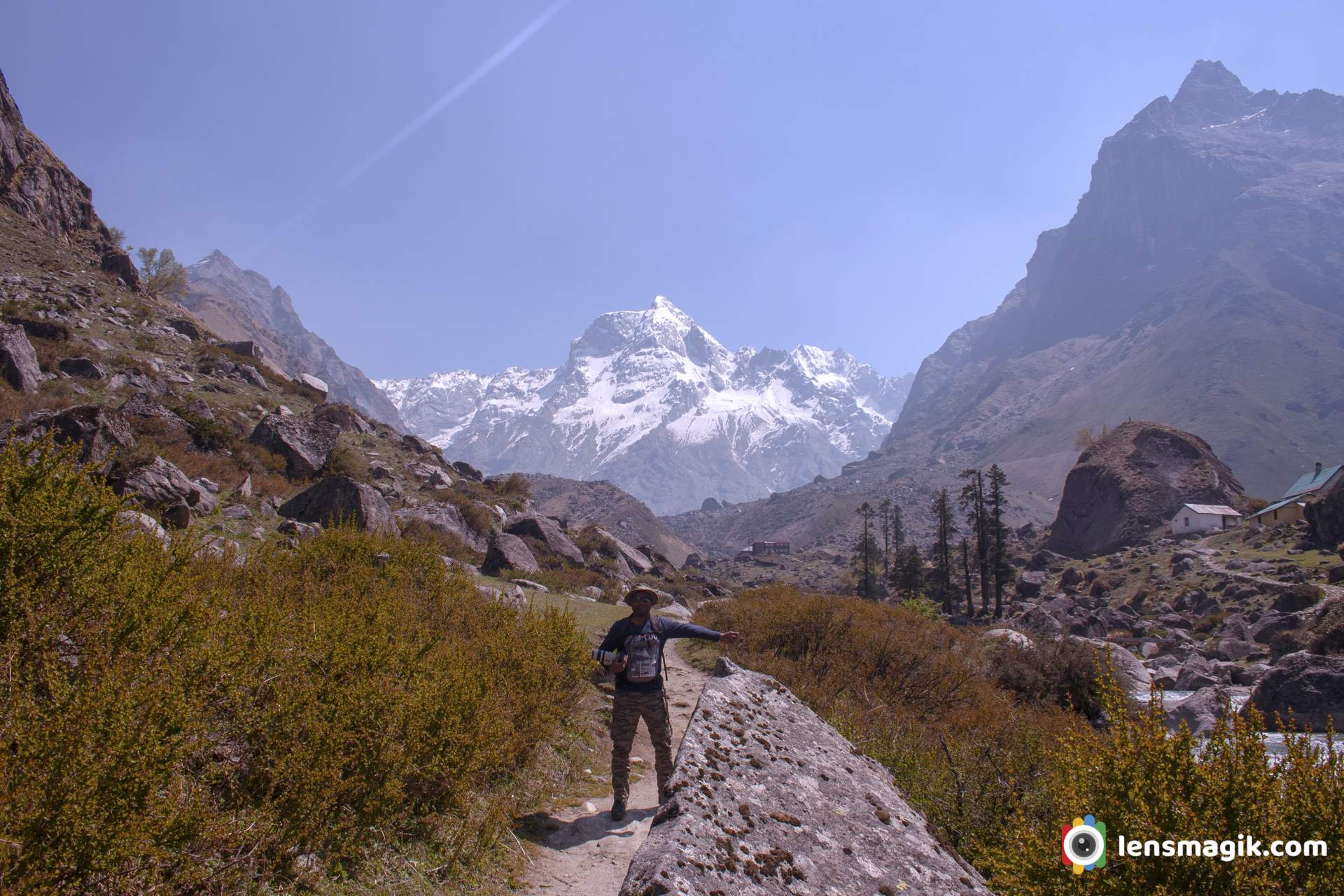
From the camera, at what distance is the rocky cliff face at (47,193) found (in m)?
35.8

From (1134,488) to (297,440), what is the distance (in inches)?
3046

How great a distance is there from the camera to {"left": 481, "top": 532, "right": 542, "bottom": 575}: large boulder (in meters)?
20.0

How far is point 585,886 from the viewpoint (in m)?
4.58

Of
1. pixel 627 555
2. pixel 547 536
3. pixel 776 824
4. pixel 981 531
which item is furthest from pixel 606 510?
pixel 776 824

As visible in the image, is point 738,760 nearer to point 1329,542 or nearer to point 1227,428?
point 1329,542

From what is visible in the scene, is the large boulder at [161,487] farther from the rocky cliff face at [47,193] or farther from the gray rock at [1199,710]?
the rocky cliff face at [47,193]

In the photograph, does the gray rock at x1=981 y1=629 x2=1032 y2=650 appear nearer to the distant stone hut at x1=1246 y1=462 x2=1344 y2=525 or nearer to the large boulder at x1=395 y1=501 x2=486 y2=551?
the large boulder at x1=395 y1=501 x2=486 y2=551

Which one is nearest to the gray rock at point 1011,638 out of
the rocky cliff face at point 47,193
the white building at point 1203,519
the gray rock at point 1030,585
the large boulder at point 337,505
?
the large boulder at point 337,505

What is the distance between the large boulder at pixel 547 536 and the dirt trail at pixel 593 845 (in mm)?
18285

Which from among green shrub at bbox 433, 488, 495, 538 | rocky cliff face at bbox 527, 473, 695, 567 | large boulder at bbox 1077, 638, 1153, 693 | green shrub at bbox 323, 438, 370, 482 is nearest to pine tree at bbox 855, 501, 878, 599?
rocky cliff face at bbox 527, 473, 695, 567

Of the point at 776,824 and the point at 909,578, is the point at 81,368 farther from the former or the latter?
the point at 909,578

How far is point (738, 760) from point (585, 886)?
1.44 meters

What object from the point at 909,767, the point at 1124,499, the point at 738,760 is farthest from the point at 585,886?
the point at 1124,499

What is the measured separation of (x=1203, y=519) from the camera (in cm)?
5988
